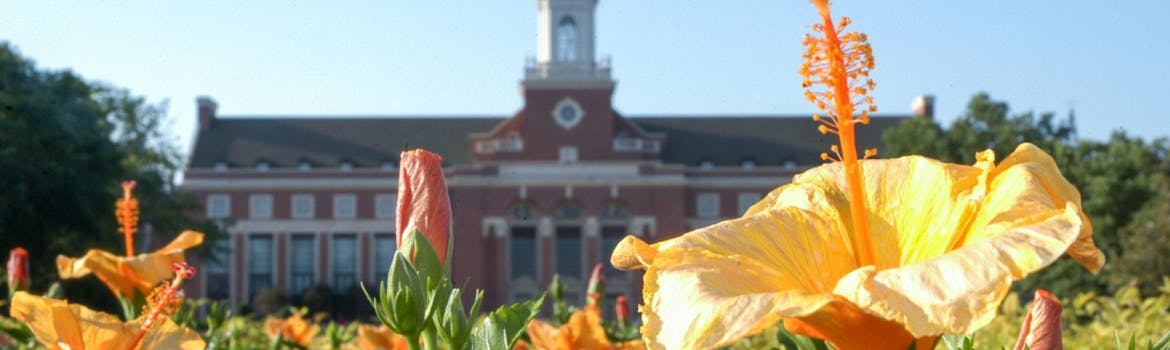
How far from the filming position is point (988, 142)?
3662 cm

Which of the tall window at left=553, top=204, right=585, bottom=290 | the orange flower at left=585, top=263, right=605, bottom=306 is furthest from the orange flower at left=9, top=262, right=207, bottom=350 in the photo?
the tall window at left=553, top=204, right=585, bottom=290

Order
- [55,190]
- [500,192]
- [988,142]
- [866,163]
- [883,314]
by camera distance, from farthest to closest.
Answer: [500,192] → [988,142] → [55,190] → [866,163] → [883,314]

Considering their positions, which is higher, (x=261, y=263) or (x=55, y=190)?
(x=55, y=190)

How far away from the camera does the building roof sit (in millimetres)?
51344

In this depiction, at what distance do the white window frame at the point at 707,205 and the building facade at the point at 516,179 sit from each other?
49 mm

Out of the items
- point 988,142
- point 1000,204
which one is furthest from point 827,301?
point 988,142

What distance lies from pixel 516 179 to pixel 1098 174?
68.4ft

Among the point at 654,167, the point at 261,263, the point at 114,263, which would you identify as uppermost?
the point at 114,263

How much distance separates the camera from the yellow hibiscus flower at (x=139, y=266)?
2594mm

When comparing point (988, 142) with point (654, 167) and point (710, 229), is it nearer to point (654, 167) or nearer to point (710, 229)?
point (654, 167)

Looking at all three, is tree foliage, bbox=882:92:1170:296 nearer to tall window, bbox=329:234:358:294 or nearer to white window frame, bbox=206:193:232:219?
tall window, bbox=329:234:358:294

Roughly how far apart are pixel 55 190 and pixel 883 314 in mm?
23464

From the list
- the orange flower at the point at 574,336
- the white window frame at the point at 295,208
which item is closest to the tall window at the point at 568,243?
the white window frame at the point at 295,208

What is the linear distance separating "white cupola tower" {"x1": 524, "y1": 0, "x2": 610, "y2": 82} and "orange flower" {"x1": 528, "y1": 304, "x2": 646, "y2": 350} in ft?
150
